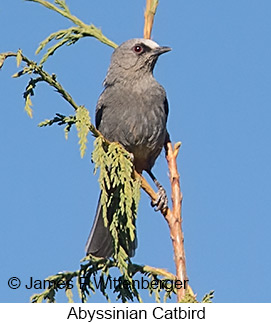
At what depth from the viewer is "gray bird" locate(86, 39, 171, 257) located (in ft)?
17.6

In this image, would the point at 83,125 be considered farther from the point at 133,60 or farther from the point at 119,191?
the point at 133,60

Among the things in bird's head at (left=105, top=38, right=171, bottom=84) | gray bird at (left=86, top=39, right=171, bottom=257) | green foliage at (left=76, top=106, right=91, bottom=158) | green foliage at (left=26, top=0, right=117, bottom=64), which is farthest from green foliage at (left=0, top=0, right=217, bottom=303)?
bird's head at (left=105, top=38, right=171, bottom=84)

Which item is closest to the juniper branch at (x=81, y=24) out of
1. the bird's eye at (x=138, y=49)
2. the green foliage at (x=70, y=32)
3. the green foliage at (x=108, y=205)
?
the green foliage at (x=70, y=32)

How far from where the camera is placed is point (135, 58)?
572cm

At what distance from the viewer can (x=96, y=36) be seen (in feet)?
13.4

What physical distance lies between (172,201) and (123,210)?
0.26m

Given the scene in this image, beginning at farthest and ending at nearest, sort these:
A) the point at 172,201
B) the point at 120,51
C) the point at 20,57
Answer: the point at 120,51, the point at 172,201, the point at 20,57

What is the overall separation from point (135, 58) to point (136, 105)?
0.51 metres

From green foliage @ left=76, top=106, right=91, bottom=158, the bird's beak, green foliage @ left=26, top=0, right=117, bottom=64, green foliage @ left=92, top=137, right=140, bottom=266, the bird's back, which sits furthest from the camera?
the bird's beak

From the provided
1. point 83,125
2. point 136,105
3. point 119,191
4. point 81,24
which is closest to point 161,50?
point 136,105

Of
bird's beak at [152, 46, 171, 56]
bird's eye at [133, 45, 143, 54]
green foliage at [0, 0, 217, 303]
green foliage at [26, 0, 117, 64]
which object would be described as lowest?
green foliage at [0, 0, 217, 303]

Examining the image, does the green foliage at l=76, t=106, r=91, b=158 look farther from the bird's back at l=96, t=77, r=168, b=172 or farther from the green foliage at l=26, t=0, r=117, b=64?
the bird's back at l=96, t=77, r=168, b=172
